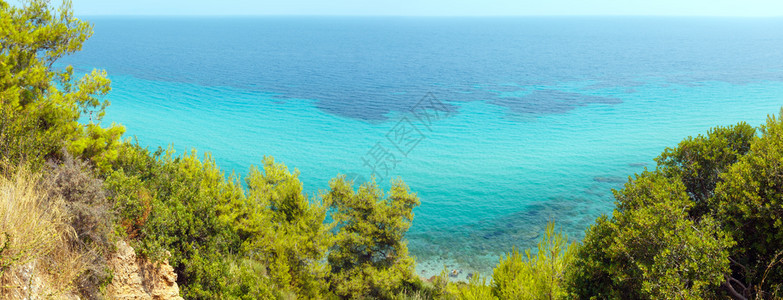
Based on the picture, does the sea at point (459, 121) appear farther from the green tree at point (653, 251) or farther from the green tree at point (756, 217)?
the green tree at point (756, 217)

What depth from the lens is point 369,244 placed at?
899 inches

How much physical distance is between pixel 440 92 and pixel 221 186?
62653 mm

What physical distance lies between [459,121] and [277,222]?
150ft

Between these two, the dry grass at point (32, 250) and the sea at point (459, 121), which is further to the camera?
the sea at point (459, 121)

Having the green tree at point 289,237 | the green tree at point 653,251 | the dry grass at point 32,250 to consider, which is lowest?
the green tree at point 289,237

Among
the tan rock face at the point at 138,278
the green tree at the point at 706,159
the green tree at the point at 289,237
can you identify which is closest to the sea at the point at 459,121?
the green tree at the point at 289,237

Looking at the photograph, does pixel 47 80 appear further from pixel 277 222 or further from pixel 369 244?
pixel 369 244

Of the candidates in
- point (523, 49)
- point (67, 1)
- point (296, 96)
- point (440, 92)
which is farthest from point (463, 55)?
point (67, 1)

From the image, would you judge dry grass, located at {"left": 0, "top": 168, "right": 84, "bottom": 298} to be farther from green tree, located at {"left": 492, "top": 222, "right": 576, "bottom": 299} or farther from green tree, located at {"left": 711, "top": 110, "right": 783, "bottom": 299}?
green tree, located at {"left": 711, "top": 110, "right": 783, "bottom": 299}

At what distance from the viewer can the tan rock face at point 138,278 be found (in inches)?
492

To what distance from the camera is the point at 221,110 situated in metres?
68.9

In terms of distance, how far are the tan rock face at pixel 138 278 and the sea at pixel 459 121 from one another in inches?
692

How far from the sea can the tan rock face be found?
1758cm

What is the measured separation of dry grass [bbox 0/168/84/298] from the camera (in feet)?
26.8
